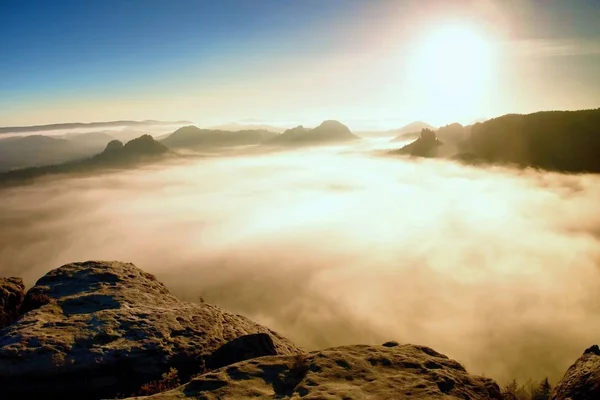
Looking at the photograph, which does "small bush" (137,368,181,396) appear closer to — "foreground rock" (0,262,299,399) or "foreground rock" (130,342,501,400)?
"foreground rock" (0,262,299,399)

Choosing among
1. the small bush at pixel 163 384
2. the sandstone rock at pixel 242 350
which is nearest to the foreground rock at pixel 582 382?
the sandstone rock at pixel 242 350

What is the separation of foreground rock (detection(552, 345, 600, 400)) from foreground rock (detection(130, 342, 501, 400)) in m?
1.97

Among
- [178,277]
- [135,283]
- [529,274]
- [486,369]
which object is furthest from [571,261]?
[135,283]

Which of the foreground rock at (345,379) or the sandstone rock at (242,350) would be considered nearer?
the foreground rock at (345,379)

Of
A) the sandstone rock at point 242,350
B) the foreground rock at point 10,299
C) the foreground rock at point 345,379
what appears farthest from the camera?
the foreground rock at point 10,299

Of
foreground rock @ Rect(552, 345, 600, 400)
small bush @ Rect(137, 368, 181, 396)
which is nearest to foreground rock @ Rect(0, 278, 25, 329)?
small bush @ Rect(137, 368, 181, 396)

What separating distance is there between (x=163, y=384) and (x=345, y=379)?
6.77m

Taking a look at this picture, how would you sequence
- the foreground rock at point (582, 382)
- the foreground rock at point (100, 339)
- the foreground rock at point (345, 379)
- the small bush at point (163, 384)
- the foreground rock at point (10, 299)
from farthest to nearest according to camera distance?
1. the foreground rock at point (10, 299)
2. the foreground rock at point (100, 339)
3. the small bush at point (163, 384)
4. the foreground rock at point (345, 379)
5. the foreground rock at point (582, 382)

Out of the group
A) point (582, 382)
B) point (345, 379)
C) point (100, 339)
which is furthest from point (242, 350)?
point (582, 382)

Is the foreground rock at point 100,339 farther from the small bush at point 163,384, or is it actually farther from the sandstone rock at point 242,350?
the small bush at point 163,384

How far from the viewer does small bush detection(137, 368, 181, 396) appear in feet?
40.9

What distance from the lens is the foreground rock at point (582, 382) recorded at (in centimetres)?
1015

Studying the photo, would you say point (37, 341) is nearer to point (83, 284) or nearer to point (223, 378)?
point (83, 284)

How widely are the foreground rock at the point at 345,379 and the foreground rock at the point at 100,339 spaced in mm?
3681
